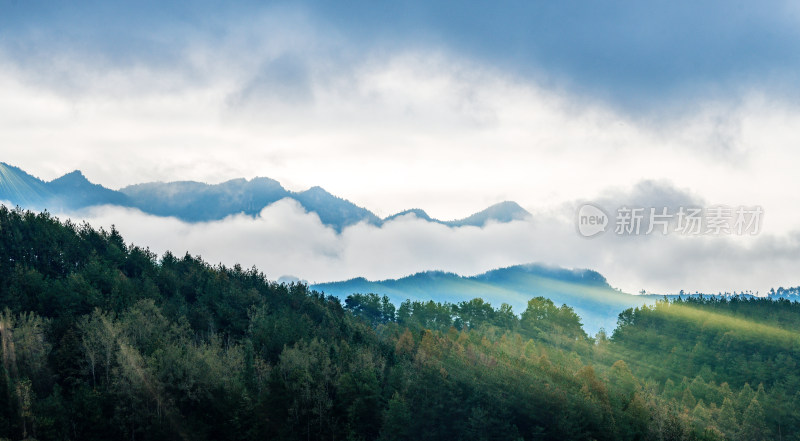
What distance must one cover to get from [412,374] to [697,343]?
76.6 metres

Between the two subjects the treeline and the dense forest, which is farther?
the treeline

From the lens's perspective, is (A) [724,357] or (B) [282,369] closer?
(B) [282,369]

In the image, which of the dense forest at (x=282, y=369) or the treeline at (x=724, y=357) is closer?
the dense forest at (x=282, y=369)

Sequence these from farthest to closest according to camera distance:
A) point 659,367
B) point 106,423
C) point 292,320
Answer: point 659,367, point 292,320, point 106,423

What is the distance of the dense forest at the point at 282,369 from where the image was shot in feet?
208

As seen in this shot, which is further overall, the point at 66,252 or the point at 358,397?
the point at 66,252

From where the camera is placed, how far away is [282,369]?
252ft

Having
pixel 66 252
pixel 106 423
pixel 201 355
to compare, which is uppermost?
pixel 66 252

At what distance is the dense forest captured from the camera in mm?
63281

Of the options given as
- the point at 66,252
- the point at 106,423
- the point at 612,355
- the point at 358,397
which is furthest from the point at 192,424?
the point at 612,355

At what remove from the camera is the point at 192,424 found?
61688 millimetres

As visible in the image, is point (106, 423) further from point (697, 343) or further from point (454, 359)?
point (697, 343)

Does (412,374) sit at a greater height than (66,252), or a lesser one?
lesser

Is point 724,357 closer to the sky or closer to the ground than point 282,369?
closer to the sky
